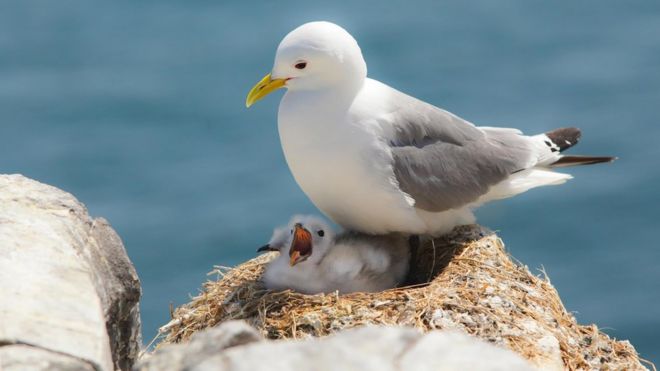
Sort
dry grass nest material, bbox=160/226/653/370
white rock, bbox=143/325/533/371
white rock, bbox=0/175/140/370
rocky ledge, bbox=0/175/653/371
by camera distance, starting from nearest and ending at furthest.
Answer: white rock, bbox=143/325/533/371
rocky ledge, bbox=0/175/653/371
white rock, bbox=0/175/140/370
dry grass nest material, bbox=160/226/653/370

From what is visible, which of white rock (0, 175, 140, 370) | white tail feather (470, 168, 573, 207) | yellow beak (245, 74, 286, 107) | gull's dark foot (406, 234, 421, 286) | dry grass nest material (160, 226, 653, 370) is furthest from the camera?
white tail feather (470, 168, 573, 207)

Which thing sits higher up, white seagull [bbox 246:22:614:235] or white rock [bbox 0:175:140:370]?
white seagull [bbox 246:22:614:235]

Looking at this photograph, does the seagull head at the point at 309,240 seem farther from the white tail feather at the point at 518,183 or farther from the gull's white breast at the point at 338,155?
the white tail feather at the point at 518,183

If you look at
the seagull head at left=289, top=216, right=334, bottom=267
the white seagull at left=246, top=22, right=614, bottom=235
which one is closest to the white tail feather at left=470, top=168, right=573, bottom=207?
the white seagull at left=246, top=22, right=614, bottom=235

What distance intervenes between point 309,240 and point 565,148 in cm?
157

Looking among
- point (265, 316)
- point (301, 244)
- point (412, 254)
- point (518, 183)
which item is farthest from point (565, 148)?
point (265, 316)

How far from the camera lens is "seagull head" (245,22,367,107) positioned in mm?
5320

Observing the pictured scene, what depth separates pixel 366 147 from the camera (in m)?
5.43

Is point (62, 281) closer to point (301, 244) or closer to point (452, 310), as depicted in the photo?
point (301, 244)

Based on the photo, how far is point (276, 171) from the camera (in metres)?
9.26

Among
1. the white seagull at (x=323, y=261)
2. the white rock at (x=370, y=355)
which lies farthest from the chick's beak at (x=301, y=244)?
the white rock at (x=370, y=355)

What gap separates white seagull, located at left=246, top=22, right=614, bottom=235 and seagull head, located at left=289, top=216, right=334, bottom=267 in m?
0.12

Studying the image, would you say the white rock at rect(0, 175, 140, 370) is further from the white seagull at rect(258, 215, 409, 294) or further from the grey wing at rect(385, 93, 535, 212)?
the grey wing at rect(385, 93, 535, 212)

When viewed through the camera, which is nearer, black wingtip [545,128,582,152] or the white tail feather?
the white tail feather
